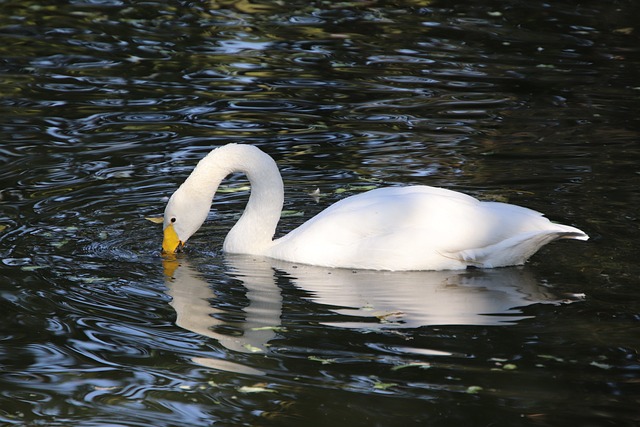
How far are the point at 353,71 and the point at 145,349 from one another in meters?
8.40

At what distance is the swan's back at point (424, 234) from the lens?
7.86 metres

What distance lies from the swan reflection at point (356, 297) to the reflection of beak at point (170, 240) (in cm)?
14

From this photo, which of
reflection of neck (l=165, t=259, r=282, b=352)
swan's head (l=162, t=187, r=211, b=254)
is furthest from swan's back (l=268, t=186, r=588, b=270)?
swan's head (l=162, t=187, r=211, b=254)

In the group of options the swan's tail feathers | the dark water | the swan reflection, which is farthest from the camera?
the swan's tail feathers

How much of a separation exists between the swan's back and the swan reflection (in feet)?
0.30

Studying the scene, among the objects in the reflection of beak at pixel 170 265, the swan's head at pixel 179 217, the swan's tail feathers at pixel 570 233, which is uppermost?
the swan's tail feathers at pixel 570 233

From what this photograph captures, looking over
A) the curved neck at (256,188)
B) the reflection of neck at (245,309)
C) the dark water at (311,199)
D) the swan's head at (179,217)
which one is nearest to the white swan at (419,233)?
the dark water at (311,199)

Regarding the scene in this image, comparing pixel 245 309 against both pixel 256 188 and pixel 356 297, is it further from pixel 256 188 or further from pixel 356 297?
pixel 256 188

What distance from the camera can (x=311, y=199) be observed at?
9664 mm

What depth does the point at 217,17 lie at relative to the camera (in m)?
17.5

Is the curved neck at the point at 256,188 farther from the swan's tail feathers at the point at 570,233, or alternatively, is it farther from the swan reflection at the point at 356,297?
the swan's tail feathers at the point at 570,233

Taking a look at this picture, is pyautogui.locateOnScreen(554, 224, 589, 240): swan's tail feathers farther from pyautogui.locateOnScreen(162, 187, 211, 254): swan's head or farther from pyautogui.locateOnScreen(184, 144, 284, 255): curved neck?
pyautogui.locateOnScreen(162, 187, 211, 254): swan's head

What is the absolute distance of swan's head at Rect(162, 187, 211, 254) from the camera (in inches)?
330

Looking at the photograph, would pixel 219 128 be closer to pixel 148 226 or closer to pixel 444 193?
pixel 148 226
